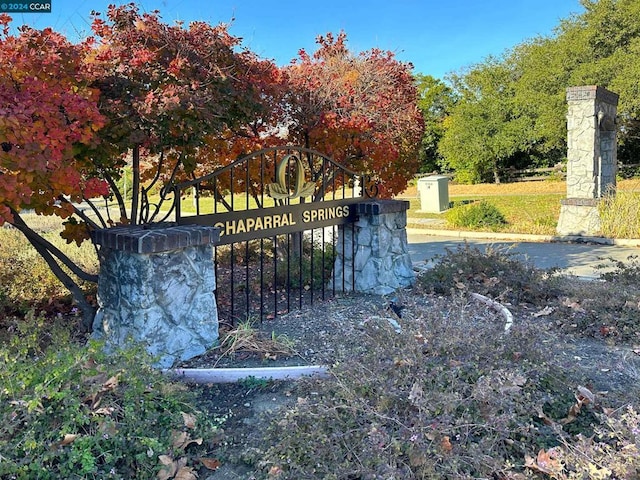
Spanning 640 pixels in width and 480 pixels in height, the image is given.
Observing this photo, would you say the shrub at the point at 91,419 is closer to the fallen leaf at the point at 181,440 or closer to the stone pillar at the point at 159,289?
the fallen leaf at the point at 181,440

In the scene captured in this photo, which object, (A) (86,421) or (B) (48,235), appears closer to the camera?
(A) (86,421)

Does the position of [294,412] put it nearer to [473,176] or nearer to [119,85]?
[119,85]

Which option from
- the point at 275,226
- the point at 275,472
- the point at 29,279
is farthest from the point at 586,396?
the point at 29,279

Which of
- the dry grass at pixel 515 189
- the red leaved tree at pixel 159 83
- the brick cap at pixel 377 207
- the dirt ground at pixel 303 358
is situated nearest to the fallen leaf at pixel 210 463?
the dirt ground at pixel 303 358

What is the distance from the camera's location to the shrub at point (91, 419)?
2.12 m

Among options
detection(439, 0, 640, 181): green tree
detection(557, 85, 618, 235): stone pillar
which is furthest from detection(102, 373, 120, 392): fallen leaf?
detection(439, 0, 640, 181): green tree

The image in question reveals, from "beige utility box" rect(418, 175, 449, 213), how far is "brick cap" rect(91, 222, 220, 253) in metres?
13.4

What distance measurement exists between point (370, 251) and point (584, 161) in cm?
776

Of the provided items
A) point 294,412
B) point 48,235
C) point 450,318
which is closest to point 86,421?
point 294,412

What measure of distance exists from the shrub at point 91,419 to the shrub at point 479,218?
1068 cm

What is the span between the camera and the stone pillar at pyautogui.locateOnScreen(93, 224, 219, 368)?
131 inches

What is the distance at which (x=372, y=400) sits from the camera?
2537 millimetres

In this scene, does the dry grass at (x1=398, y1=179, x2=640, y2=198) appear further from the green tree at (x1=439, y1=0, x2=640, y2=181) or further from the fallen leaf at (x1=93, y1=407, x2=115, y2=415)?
the fallen leaf at (x1=93, y1=407, x2=115, y2=415)

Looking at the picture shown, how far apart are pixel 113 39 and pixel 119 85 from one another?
1.43 feet
